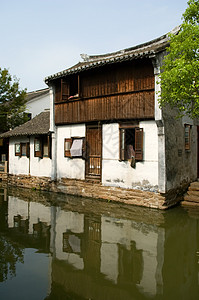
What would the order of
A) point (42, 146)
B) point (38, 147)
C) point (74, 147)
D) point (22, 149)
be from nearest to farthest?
1. point (74, 147)
2. point (42, 146)
3. point (38, 147)
4. point (22, 149)

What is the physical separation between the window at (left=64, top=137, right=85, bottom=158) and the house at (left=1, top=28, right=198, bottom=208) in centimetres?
5

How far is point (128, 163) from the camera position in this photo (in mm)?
10633

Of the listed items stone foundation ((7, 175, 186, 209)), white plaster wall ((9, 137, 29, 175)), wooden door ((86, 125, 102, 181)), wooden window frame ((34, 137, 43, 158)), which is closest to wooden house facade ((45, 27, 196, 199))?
wooden door ((86, 125, 102, 181))

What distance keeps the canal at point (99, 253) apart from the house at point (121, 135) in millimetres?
1285

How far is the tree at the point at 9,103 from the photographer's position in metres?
19.5

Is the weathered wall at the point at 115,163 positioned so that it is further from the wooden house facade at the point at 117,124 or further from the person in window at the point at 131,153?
the person in window at the point at 131,153

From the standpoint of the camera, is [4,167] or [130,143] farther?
[4,167]

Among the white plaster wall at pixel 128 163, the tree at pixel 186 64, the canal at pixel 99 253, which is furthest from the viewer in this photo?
the white plaster wall at pixel 128 163

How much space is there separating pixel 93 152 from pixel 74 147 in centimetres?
103

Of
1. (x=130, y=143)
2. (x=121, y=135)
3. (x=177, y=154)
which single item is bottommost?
(x=177, y=154)

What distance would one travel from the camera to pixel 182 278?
4.85 metres

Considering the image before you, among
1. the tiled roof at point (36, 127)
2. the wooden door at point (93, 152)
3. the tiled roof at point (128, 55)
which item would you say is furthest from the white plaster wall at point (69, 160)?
the tiled roof at point (128, 55)

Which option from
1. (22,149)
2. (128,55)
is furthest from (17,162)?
(128,55)

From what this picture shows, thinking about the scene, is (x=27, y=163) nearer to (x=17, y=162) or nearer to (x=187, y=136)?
(x=17, y=162)
